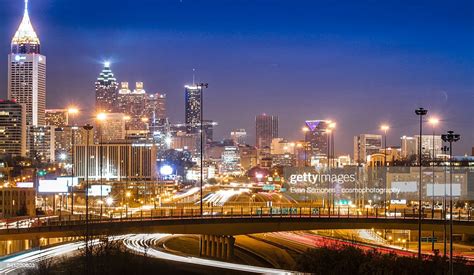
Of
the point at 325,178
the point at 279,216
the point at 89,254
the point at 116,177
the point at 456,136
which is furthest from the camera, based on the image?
the point at 116,177

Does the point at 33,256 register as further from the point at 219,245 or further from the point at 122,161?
the point at 122,161

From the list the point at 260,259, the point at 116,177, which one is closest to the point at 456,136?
the point at 260,259

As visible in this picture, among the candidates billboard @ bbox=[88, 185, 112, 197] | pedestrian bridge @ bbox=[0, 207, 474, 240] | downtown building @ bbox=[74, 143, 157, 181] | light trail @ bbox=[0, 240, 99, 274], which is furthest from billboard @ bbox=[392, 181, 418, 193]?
downtown building @ bbox=[74, 143, 157, 181]

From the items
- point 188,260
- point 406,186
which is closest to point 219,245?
point 188,260

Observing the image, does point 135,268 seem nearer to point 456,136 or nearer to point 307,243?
point 456,136

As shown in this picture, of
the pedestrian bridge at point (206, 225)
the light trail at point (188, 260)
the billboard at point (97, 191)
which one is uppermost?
the pedestrian bridge at point (206, 225)

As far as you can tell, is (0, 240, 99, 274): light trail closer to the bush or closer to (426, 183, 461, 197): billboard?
the bush

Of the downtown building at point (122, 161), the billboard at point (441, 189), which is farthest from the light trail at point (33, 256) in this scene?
the downtown building at point (122, 161)

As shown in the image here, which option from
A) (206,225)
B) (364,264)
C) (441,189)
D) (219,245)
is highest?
(364,264)

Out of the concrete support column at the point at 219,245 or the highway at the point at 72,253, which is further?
the concrete support column at the point at 219,245

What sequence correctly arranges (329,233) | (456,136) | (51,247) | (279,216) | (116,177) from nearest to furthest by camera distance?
(456,136)
(51,247)
(279,216)
(329,233)
(116,177)

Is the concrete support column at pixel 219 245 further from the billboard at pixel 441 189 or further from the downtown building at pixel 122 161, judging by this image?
the downtown building at pixel 122 161
